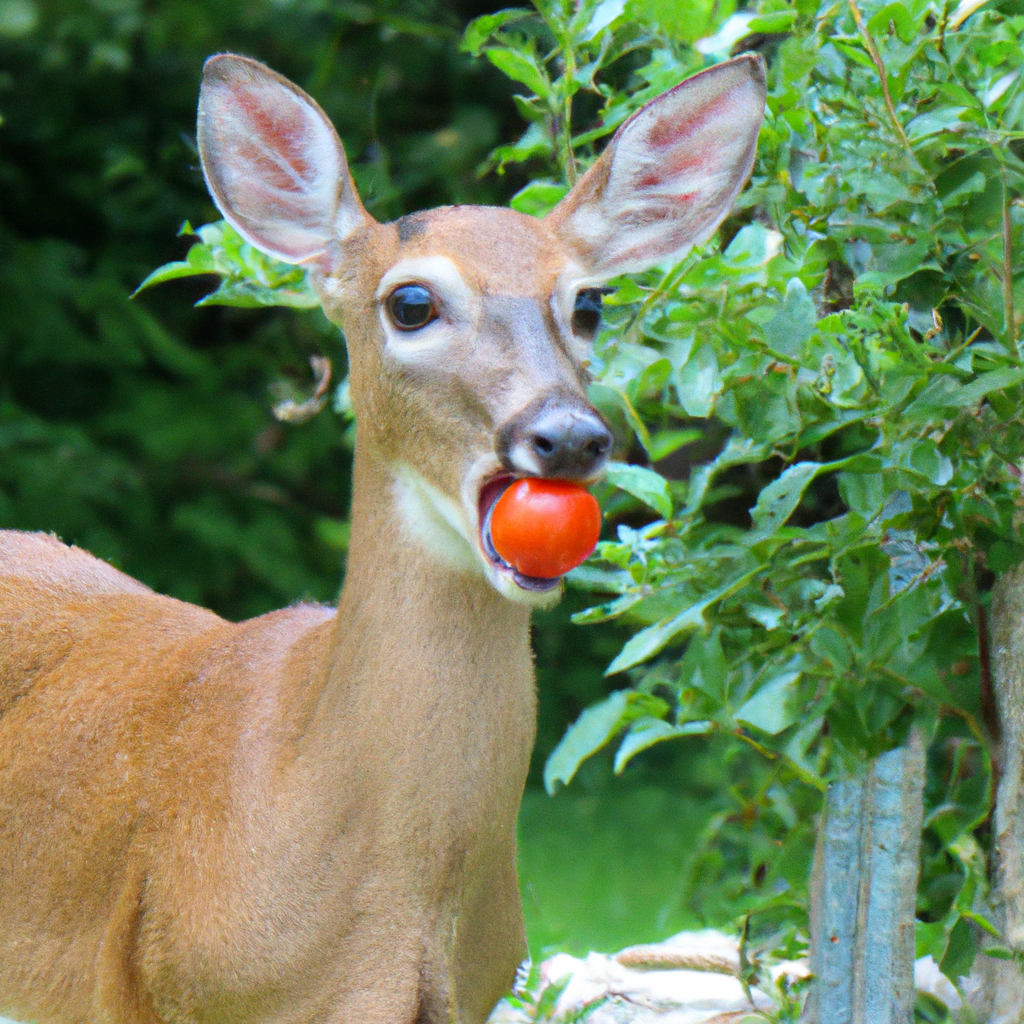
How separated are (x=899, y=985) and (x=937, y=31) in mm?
1528

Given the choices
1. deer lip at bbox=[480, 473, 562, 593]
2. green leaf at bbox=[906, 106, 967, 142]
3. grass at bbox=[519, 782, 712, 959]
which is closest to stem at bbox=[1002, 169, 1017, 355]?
green leaf at bbox=[906, 106, 967, 142]

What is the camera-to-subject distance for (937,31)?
91.5 inches

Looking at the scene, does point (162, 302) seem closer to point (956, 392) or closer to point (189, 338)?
point (189, 338)

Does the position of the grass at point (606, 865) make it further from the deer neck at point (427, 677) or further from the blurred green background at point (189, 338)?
the deer neck at point (427, 677)

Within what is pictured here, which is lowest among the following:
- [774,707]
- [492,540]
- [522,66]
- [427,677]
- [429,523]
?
[774,707]

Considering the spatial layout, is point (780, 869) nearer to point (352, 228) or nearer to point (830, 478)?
point (830, 478)

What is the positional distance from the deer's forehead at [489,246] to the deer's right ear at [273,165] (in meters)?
0.17

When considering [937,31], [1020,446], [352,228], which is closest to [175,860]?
[352,228]

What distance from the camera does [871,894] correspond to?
8.16ft

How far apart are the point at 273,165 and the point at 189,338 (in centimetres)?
400

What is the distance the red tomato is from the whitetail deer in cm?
4

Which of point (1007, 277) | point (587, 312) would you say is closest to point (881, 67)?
point (1007, 277)

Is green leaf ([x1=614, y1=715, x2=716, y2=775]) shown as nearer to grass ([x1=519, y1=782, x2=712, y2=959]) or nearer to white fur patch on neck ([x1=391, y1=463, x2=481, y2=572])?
white fur patch on neck ([x1=391, y1=463, x2=481, y2=572])

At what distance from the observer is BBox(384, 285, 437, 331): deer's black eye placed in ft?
7.47
